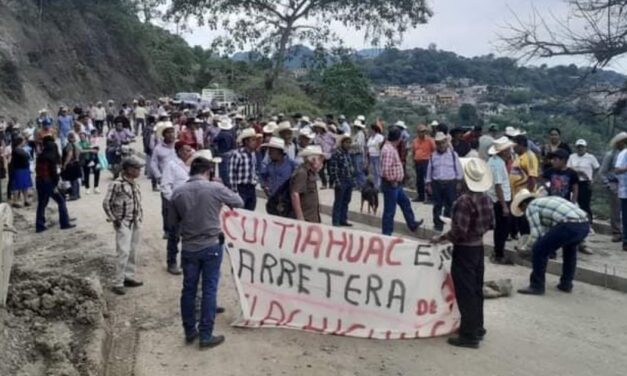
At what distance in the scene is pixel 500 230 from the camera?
10148mm

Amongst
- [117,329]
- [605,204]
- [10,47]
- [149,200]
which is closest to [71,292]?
[117,329]

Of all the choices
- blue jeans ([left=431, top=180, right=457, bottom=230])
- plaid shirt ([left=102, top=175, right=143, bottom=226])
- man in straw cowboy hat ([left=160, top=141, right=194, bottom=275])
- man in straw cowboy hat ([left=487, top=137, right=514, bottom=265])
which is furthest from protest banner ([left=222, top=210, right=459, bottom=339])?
blue jeans ([left=431, top=180, right=457, bottom=230])

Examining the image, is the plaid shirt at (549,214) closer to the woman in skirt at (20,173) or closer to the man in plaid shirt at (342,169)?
the man in plaid shirt at (342,169)

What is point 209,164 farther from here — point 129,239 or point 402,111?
point 402,111

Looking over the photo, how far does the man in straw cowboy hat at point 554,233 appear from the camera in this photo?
8.34 metres

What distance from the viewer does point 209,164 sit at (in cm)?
676

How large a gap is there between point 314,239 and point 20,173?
902 cm

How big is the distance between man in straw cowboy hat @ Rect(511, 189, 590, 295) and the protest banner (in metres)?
2.05

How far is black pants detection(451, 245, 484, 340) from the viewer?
6852 millimetres

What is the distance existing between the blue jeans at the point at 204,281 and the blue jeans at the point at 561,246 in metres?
4.15

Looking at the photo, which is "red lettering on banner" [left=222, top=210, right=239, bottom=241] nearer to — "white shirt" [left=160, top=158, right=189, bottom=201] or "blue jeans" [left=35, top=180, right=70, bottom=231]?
"white shirt" [left=160, top=158, right=189, bottom=201]

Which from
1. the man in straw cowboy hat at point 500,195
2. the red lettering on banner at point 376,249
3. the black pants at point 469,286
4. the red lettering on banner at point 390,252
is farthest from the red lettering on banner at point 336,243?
the man in straw cowboy hat at point 500,195

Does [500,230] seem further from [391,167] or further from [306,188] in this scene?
[306,188]

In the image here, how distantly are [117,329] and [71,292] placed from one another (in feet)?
2.65
